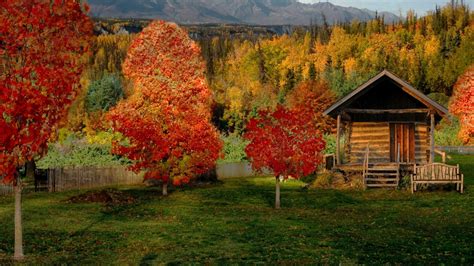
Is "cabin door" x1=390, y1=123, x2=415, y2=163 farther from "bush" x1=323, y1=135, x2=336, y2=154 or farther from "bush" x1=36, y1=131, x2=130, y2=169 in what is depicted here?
"bush" x1=36, y1=131, x2=130, y2=169

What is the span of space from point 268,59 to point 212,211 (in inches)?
6291

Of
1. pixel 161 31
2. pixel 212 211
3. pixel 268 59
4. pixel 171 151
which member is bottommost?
pixel 212 211

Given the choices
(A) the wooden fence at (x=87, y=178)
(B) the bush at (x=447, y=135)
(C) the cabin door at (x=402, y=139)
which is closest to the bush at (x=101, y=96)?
(B) the bush at (x=447, y=135)

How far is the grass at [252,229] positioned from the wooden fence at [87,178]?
15.2ft

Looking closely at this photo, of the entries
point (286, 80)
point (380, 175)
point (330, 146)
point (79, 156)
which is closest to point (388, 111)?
point (380, 175)

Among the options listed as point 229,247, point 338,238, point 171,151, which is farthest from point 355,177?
point 229,247

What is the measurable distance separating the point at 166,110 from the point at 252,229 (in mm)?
14397

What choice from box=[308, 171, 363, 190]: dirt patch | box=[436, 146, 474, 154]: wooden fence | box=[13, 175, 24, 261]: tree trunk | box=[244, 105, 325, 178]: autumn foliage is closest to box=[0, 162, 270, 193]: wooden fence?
box=[308, 171, 363, 190]: dirt patch

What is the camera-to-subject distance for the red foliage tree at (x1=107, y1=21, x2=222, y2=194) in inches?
1362

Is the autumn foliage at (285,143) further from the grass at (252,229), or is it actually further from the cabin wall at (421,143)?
the cabin wall at (421,143)

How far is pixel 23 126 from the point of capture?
52.6 ft

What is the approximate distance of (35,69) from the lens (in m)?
15.8

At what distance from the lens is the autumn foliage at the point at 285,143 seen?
29969 millimetres

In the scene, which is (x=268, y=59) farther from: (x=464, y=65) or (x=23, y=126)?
(x=23, y=126)
